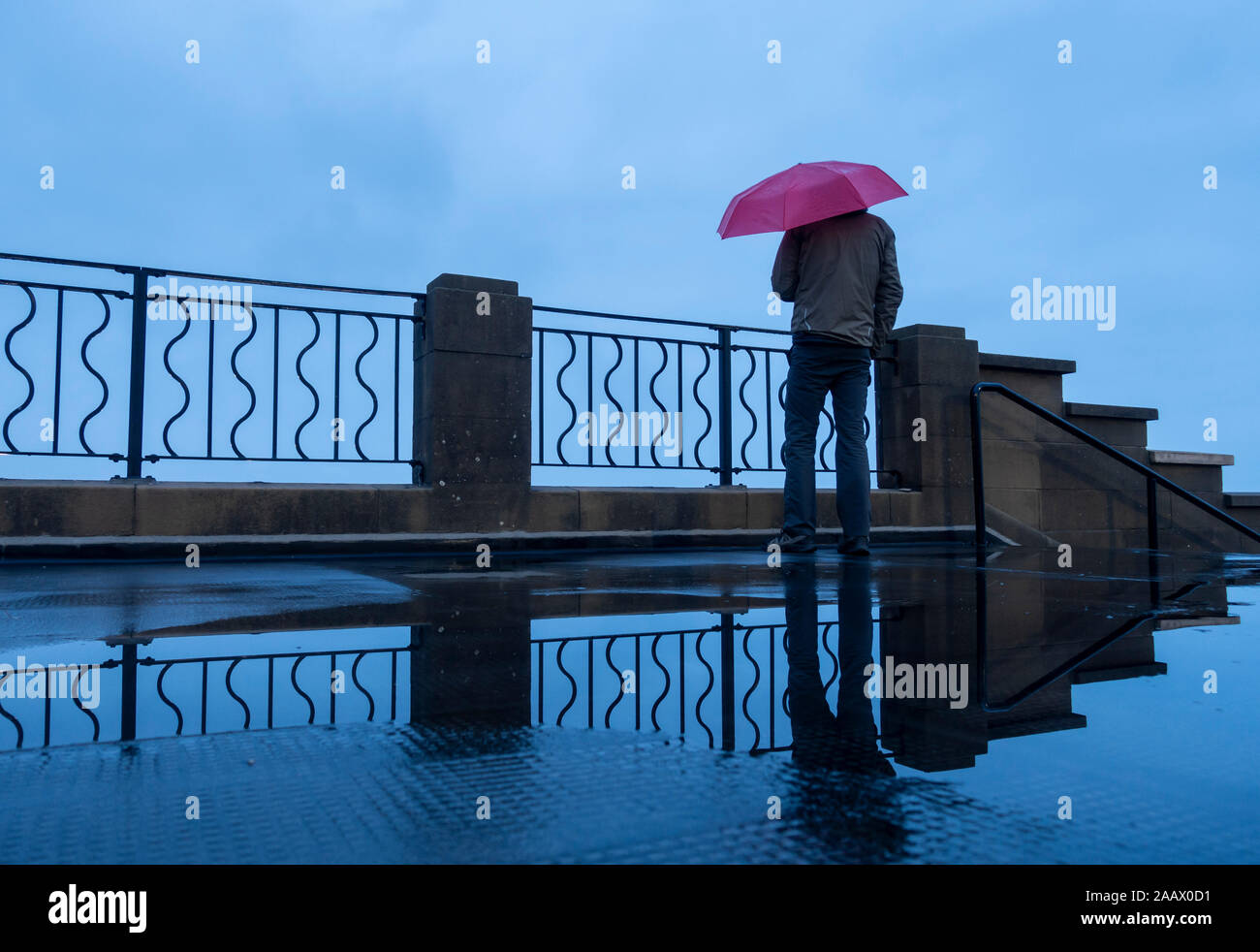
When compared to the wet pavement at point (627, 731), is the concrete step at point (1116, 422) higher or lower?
higher

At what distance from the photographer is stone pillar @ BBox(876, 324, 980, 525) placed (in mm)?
9711

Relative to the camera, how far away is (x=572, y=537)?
761cm

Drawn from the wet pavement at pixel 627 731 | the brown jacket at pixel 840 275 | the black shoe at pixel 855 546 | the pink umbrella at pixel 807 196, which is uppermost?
the pink umbrella at pixel 807 196

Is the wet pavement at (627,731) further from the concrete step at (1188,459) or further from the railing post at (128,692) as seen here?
the concrete step at (1188,459)

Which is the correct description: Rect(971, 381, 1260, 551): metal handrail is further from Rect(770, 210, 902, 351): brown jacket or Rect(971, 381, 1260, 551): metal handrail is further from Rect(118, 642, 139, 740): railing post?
Rect(118, 642, 139, 740): railing post

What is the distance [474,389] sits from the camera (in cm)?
757

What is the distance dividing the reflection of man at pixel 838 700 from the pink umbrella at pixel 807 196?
3341mm

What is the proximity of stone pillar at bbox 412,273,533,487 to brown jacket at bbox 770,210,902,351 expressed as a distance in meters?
2.23

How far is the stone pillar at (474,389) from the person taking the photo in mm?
7461
